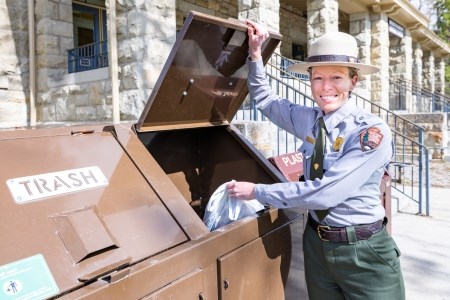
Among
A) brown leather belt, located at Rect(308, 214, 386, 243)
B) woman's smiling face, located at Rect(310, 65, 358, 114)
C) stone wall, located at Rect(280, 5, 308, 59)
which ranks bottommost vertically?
brown leather belt, located at Rect(308, 214, 386, 243)

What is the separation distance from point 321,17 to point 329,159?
7.90 metres

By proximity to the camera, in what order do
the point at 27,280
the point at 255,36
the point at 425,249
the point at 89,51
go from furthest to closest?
1. the point at 89,51
2. the point at 425,249
3. the point at 255,36
4. the point at 27,280

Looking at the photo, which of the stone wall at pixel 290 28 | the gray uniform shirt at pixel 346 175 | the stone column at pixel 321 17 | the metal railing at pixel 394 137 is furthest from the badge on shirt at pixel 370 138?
the stone wall at pixel 290 28

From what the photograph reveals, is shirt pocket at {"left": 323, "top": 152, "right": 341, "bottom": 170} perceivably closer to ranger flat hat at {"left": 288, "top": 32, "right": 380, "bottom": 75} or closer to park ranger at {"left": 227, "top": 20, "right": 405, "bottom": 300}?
park ranger at {"left": 227, "top": 20, "right": 405, "bottom": 300}

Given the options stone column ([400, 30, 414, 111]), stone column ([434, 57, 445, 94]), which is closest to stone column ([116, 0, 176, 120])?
stone column ([400, 30, 414, 111])

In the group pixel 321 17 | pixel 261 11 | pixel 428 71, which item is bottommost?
pixel 261 11

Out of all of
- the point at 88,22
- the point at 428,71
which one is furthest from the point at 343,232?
the point at 428,71

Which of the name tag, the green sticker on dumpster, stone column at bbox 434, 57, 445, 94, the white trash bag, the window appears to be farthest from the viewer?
stone column at bbox 434, 57, 445, 94

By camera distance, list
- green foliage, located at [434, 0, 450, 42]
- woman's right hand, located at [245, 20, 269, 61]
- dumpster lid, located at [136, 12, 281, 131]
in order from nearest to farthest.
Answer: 1. dumpster lid, located at [136, 12, 281, 131]
2. woman's right hand, located at [245, 20, 269, 61]
3. green foliage, located at [434, 0, 450, 42]

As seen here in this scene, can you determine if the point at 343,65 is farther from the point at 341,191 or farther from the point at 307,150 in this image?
the point at 341,191

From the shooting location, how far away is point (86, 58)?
602 cm

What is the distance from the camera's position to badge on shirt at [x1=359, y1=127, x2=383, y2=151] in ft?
5.69

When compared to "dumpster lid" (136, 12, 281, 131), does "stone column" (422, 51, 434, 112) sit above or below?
above

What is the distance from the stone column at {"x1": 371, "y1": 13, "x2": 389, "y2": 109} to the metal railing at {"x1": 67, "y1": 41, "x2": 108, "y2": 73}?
8234mm
